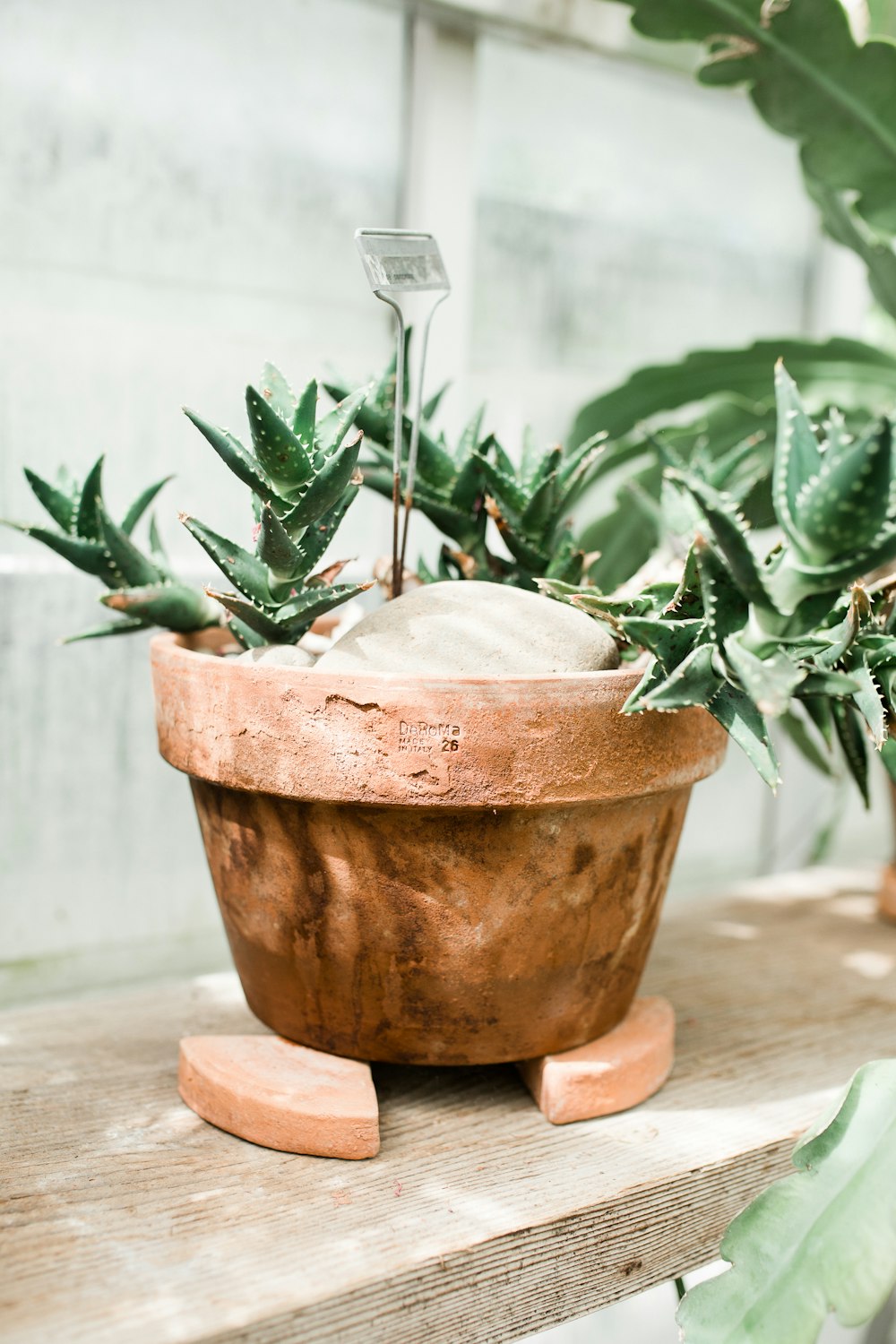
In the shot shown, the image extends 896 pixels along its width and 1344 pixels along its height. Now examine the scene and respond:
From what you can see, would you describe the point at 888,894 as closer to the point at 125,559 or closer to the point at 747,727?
the point at 747,727

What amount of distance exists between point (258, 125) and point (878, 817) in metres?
1.36

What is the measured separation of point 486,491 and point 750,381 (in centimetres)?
55

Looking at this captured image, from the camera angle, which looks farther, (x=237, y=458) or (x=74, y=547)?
(x=74, y=547)

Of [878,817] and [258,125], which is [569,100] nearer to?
[258,125]

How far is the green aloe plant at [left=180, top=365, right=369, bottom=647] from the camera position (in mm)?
602

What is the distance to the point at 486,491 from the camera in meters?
0.78

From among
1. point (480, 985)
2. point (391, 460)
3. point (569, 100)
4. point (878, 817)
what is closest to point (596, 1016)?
point (480, 985)

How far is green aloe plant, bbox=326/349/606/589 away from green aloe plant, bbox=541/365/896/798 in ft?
0.41

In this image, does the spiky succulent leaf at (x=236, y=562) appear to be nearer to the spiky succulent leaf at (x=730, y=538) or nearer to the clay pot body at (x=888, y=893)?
the spiky succulent leaf at (x=730, y=538)

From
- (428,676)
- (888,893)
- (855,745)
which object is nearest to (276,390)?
(428,676)

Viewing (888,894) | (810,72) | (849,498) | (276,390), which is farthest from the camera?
(888,894)

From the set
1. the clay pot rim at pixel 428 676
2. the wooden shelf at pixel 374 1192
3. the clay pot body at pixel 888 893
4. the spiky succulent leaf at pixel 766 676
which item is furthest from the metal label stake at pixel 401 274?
the clay pot body at pixel 888 893

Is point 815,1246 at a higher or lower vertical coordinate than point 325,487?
lower

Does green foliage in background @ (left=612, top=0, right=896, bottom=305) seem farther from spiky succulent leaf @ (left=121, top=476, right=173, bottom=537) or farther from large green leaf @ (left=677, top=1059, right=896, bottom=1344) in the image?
large green leaf @ (left=677, top=1059, right=896, bottom=1344)
